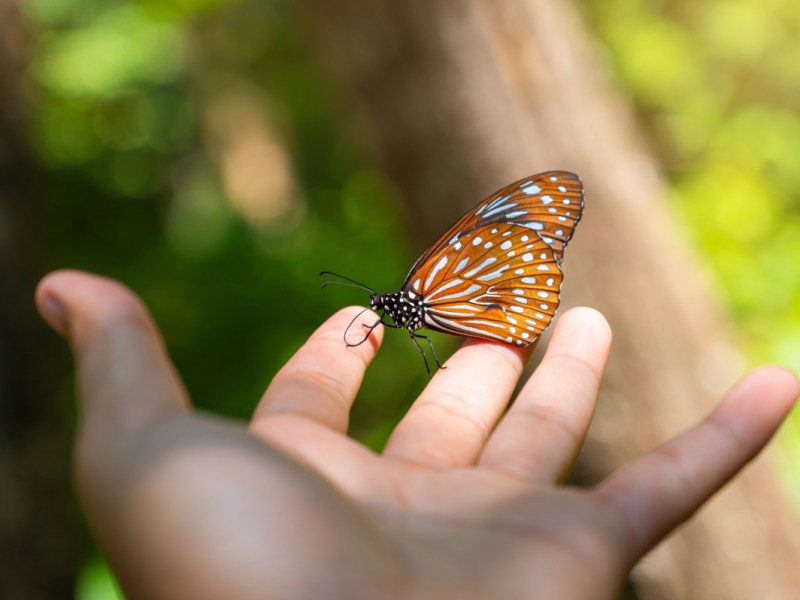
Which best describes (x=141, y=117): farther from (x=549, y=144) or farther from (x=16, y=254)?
(x=549, y=144)

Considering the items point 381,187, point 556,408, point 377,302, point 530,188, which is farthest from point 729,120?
point 556,408

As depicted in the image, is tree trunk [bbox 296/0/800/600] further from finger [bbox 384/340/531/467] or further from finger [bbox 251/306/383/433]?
finger [bbox 251/306/383/433]

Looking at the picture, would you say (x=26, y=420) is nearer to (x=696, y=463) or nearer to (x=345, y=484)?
(x=345, y=484)

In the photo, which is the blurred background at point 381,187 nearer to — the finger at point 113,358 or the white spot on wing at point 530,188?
the white spot on wing at point 530,188

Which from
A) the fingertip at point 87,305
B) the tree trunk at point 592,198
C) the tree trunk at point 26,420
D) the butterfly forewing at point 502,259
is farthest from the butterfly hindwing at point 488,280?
the tree trunk at point 26,420

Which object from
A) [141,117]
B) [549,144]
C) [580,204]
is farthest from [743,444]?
[141,117]
